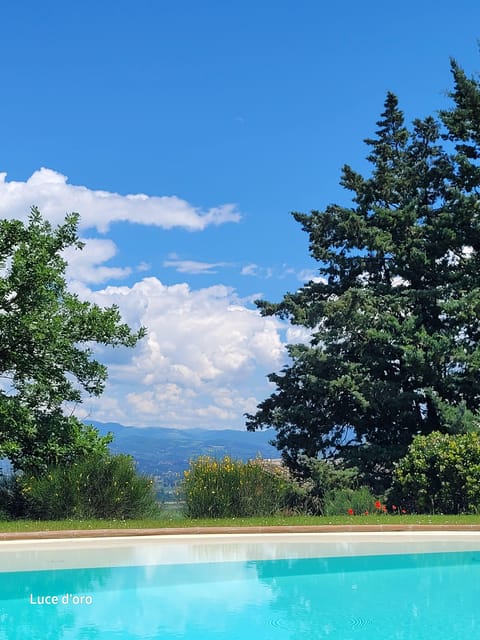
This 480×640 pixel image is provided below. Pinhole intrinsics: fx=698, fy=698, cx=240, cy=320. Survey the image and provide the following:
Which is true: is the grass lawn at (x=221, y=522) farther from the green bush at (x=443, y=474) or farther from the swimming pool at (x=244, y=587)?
the green bush at (x=443, y=474)

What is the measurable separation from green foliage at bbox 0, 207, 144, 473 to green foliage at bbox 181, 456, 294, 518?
95.3 inches

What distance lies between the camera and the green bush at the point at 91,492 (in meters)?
14.1

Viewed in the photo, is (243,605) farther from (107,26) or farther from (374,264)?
(374,264)

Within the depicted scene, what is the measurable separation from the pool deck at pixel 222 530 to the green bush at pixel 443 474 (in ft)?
8.87

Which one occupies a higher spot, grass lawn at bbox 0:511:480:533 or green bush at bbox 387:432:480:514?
green bush at bbox 387:432:480:514

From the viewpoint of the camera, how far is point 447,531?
12773 millimetres

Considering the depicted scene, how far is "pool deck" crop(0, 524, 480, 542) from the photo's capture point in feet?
37.9

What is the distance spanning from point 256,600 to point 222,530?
3479 mm

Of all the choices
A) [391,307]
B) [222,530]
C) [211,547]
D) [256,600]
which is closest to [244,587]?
[256,600]

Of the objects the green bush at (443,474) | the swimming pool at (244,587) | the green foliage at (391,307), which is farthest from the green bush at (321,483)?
the swimming pool at (244,587)

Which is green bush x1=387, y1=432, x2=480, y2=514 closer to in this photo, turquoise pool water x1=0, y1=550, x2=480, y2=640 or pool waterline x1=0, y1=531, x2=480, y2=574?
pool waterline x1=0, y1=531, x2=480, y2=574

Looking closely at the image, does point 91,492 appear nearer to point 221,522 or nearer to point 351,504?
point 221,522

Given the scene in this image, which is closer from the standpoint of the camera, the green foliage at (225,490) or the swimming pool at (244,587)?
the swimming pool at (244,587)

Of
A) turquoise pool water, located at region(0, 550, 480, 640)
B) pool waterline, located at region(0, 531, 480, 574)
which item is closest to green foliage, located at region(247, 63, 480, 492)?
pool waterline, located at region(0, 531, 480, 574)
